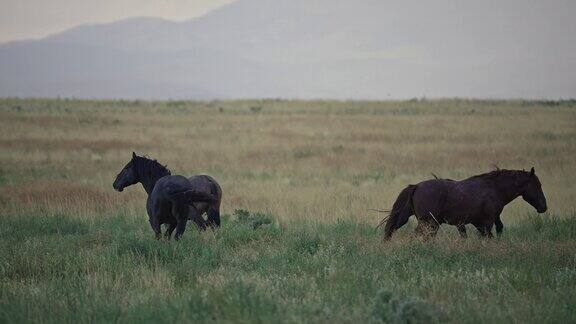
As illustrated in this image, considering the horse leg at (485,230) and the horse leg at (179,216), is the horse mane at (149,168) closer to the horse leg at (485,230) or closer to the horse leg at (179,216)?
the horse leg at (179,216)

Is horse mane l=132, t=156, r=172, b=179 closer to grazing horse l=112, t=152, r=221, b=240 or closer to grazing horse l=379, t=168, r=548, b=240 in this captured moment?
grazing horse l=112, t=152, r=221, b=240

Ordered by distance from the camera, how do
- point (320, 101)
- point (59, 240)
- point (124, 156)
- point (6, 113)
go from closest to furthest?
1. point (59, 240)
2. point (124, 156)
3. point (6, 113)
4. point (320, 101)

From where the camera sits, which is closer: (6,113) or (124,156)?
(124,156)

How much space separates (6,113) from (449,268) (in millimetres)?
39515

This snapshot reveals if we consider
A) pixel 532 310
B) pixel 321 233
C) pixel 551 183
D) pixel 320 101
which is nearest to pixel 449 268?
pixel 532 310

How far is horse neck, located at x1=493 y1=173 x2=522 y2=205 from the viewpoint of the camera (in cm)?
1012

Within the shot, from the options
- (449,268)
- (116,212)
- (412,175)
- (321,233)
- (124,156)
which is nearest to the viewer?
(449,268)

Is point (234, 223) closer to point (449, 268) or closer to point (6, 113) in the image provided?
point (449, 268)

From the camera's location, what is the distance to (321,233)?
1120cm

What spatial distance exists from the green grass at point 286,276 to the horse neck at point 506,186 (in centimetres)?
68

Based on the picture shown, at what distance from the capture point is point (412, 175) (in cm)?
2047

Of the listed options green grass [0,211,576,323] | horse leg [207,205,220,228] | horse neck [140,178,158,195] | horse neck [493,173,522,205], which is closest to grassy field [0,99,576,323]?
green grass [0,211,576,323]

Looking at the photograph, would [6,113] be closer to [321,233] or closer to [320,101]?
[320,101]

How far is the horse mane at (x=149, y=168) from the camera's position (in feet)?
36.4
